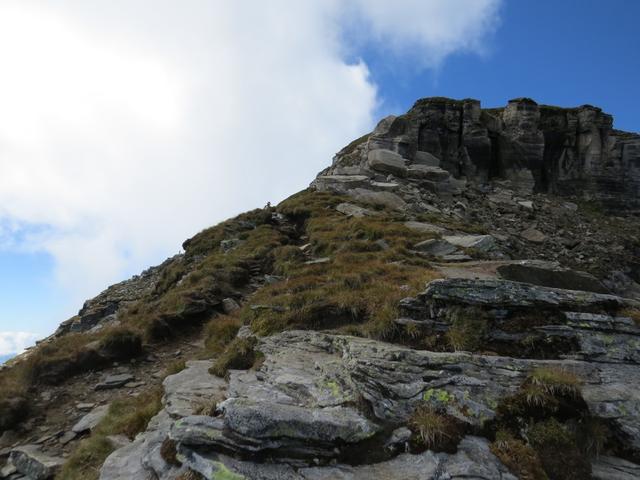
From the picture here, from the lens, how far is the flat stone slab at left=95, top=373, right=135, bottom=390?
12.9 meters

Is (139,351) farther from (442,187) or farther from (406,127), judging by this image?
(406,127)

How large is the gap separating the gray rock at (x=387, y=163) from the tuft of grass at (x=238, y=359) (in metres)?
31.6

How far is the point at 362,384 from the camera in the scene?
7.87m

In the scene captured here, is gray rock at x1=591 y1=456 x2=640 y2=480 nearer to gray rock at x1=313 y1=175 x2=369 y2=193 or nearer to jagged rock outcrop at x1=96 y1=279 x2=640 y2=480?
jagged rock outcrop at x1=96 y1=279 x2=640 y2=480

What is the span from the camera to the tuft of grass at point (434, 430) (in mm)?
6516

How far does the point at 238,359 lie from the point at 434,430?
5.92 metres

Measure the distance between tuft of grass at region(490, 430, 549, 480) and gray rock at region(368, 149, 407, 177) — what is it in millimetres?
35086

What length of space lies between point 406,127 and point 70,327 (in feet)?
128

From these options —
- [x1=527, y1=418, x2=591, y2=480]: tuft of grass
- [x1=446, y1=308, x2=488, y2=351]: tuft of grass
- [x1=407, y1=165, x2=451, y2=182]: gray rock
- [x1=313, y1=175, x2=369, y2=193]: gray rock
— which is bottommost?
[x1=527, y1=418, x2=591, y2=480]: tuft of grass

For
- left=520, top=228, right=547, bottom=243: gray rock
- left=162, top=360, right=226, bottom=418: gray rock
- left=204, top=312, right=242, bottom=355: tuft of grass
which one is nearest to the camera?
left=162, top=360, right=226, bottom=418: gray rock

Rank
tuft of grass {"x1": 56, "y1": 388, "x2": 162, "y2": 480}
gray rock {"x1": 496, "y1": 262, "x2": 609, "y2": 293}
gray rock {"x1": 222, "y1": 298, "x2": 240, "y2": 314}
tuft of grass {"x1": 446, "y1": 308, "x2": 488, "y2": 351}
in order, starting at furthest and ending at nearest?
gray rock {"x1": 222, "y1": 298, "x2": 240, "y2": 314} → gray rock {"x1": 496, "y1": 262, "x2": 609, "y2": 293} → tuft of grass {"x1": 446, "y1": 308, "x2": 488, "y2": 351} → tuft of grass {"x1": 56, "y1": 388, "x2": 162, "y2": 480}

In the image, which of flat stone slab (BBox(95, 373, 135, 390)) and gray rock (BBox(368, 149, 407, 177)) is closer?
flat stone slab (BBox(95, 373, 135, 390))

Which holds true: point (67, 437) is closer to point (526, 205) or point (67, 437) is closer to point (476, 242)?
point (476, 242)

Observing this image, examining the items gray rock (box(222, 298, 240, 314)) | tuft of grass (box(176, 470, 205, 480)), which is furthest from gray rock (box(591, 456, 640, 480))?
gray rock (box(222, 298, 240, 314))
